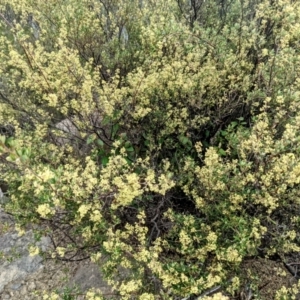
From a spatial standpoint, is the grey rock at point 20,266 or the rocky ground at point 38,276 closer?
the rocky ground at point 38,276

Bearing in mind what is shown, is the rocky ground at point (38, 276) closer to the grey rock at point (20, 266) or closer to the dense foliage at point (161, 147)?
the grey rock at point (20, 266)

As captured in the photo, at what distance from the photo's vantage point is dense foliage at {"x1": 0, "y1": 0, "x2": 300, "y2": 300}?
3.16 m

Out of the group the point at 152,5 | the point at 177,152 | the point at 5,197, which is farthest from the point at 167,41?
the point at 5,197

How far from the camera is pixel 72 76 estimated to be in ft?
13.8

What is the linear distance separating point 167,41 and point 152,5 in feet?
6.08

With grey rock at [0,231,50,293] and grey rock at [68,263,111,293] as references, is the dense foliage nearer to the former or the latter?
grey rock at [68,263,111,293]

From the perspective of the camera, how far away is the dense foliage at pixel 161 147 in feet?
10.4

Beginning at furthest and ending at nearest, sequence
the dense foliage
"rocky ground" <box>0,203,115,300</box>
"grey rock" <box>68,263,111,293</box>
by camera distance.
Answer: "rocky ground" <box>0,203,115,300</box>
"grey rock" <box>68,263,111,293</box>
the dense foliage

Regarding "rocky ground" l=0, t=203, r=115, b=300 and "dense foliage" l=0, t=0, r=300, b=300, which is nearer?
"dense foliage" l=0, t=0, r=300, b=300

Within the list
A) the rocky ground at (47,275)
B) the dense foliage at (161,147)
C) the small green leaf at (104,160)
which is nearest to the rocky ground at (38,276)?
the rocky ground at (47,275)

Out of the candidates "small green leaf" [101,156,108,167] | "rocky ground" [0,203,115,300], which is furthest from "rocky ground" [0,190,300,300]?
"small green leaf" [101,156,108,167]

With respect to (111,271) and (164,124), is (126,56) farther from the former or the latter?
(111,271)

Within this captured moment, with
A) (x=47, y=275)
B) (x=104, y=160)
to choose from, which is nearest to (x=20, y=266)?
(x=47, y=275)

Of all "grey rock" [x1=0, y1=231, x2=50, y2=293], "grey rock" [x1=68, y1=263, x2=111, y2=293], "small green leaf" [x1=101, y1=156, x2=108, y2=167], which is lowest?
"grey rock" [x1=0, y1=231, x2=50, y2=293]
